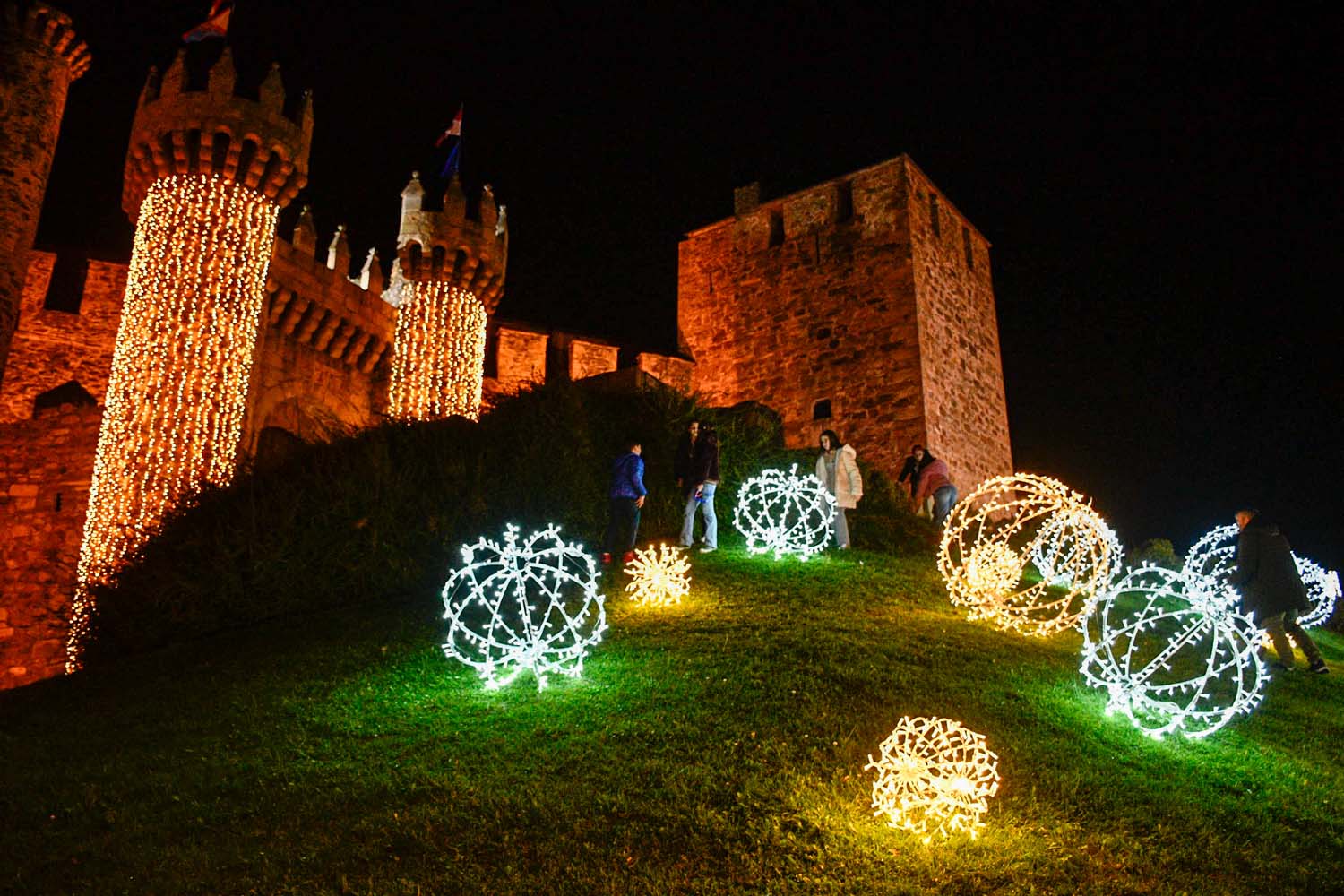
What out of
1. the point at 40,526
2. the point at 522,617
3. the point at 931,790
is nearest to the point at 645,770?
the point at 931,790

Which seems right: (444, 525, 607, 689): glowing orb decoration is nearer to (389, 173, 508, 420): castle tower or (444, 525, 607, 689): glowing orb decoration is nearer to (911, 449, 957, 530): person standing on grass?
(911, 449, 957, 530): person standing on grass

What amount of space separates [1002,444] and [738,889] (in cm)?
2267

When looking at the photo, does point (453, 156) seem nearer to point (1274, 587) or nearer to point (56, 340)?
point (56, 340)

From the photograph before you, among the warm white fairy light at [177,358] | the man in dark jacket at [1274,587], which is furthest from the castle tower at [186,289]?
the man in dark jacket at [1274,587]

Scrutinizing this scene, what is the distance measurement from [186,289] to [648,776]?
13.1 m

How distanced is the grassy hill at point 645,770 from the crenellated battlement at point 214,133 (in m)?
9.67

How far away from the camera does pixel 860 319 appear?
78.0 feet

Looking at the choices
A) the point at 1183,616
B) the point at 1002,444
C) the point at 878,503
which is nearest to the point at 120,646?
the point at 878,503

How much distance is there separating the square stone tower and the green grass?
45.7ft

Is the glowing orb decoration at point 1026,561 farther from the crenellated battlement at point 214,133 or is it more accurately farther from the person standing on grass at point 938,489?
the crenellated battlement at point 214,133

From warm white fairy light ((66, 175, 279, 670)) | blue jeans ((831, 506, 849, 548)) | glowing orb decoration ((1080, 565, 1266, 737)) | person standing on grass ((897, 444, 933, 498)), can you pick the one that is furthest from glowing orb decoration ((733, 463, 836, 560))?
warm white fairy light ((66, 175, 279, 670))

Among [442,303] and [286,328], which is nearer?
[286,328]

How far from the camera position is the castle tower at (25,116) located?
18.6 m

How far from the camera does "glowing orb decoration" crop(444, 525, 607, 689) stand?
796cm
